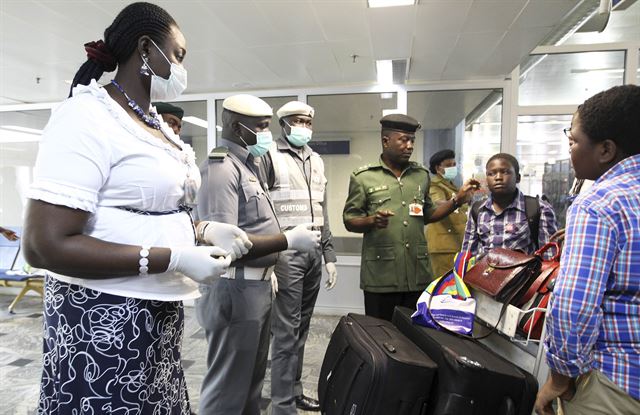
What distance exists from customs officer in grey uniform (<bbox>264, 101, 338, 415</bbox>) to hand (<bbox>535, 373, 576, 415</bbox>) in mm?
1237

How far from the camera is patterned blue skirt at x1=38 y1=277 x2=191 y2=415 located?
0.75 meters

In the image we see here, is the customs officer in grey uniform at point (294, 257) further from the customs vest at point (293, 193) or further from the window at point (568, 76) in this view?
the window at point (568, 76)

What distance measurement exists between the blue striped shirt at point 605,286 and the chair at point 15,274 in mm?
4956

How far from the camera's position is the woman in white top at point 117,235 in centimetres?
69

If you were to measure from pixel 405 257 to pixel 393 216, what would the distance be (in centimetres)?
26

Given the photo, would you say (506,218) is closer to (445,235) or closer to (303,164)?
(445,235)

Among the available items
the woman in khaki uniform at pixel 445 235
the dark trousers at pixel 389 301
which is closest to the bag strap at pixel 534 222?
the dark trousers at pixel 389 301

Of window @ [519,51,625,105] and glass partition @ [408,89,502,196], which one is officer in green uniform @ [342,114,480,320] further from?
window @ [519,51,625,105]

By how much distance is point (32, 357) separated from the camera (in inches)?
113

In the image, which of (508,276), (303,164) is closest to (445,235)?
(303,164)

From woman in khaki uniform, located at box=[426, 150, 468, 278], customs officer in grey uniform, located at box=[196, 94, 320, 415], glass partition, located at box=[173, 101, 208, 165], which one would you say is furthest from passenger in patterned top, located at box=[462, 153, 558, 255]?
glass partition, located at box=[173, 101, 208, 165]

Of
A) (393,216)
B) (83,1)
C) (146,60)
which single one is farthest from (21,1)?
(393,216)

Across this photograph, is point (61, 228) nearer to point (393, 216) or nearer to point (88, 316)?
point (88, 316)

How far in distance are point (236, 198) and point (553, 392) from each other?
1273mm
